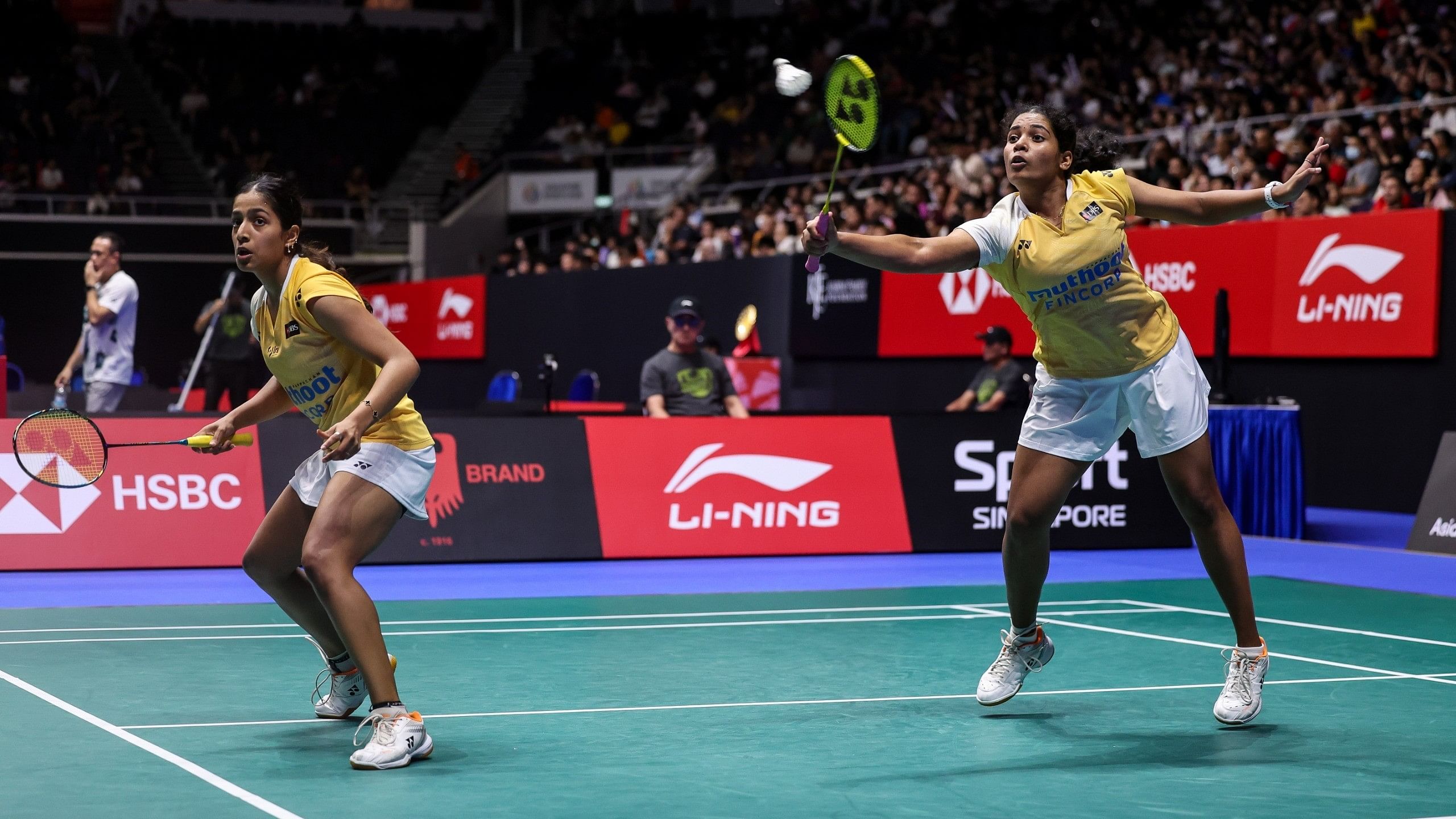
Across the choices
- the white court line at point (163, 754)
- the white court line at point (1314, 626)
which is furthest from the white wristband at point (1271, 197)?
the white court line at point (163, 754)

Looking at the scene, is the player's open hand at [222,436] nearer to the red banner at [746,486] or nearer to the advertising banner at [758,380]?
the red banner at [746,486]

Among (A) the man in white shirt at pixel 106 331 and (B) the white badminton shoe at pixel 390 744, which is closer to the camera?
(B) the white badminton shoe at pixel 390 744

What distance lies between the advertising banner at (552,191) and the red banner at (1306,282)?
501 inches

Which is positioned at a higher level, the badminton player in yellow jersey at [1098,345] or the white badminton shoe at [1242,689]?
the badminton player in yellow jersey at [1098,345]

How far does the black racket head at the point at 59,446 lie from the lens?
18.4ft

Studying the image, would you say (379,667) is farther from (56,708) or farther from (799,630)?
(799,630)

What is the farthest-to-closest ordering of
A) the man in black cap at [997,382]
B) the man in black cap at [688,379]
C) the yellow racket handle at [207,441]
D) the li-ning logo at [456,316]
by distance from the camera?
the li-ning logo at [456,316]
the man in black cap at [997,382]
the man in black cap at [688,379]
the yellow racket handle at [207,441]

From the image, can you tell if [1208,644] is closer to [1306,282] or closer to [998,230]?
[998,230]

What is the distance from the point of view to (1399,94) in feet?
54.6

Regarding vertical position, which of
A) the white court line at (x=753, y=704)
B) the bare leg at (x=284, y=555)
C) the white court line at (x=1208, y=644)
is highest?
the bare leg at (x=284, y=555)

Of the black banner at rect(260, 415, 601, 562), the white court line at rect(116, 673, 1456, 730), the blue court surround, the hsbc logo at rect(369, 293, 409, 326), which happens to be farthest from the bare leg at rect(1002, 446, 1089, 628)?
the hsbc logo at rect(369, 293, 409, 326)

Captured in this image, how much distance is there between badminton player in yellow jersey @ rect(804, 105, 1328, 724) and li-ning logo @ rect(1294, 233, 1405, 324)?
30.5ft

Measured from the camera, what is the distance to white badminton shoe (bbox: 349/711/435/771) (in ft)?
16.2

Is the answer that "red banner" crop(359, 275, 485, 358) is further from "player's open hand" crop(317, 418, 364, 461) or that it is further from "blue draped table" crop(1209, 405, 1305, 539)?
"player's open hand" crop(317, 418, 364, 461)
